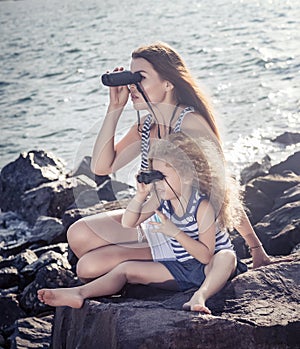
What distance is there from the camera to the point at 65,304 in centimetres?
407

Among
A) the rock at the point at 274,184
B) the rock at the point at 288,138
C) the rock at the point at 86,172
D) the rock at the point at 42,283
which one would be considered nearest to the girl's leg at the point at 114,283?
the rock at the point at 42,283

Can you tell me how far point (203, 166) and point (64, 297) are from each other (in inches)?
37.7

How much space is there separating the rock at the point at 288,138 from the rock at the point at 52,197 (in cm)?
270

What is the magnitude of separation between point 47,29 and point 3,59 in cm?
504

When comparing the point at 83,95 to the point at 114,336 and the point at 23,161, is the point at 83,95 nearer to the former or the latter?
the point at 23,161

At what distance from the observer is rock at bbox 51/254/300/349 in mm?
3564

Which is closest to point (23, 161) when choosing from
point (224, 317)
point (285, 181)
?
point (285, 181)

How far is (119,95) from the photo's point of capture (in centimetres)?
461

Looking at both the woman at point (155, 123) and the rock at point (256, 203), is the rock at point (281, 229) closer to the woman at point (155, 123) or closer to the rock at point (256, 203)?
the rock at point (256, 203)

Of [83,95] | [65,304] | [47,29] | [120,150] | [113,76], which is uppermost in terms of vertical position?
[113,76]

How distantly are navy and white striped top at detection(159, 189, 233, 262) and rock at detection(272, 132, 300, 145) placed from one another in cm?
606

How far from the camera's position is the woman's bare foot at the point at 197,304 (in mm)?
3666

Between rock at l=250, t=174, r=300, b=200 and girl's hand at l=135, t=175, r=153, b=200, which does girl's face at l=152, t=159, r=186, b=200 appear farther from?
rock at l=250, t=174, r=300, b=200

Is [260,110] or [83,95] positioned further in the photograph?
[83,95]
